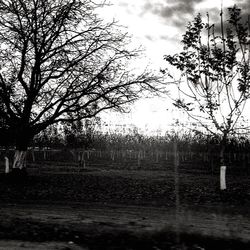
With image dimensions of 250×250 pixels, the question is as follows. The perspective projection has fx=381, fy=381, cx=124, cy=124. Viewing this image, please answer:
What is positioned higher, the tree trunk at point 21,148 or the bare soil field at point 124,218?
the tree trunk at point 21,148

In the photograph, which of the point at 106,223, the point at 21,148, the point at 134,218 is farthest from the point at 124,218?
the point at 21,148

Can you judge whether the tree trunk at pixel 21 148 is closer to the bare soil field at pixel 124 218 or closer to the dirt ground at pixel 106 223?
the bare soil field at pixel 124 218

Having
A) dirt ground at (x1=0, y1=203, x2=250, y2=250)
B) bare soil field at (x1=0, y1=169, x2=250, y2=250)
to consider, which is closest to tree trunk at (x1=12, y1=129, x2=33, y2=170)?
→ bare soil field at (x1=0, y1=169, x2=250, y2=250)

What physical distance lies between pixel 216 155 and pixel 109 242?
4276 cm

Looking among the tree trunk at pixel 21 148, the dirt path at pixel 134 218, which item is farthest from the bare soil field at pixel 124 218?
the tree trunk at pixel 21 148

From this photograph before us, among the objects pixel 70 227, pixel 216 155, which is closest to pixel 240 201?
pixel 70 227

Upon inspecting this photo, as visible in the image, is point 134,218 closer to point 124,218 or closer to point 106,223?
point 124,218

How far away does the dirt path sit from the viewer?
29.0 ft

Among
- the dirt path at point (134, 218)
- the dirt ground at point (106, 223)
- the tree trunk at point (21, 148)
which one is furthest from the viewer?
the tree trunk at point (21, 148)

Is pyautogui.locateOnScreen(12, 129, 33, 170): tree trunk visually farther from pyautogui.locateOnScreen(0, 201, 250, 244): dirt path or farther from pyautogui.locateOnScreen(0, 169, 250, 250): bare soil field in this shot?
pyautogui.locateOnScreen(0, 201, 250, 244): dirt path

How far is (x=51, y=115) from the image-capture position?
71.1 ft

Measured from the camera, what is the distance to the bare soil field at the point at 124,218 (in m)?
7.68

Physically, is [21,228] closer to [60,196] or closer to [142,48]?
[60,196]

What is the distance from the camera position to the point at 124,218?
33.8ft
